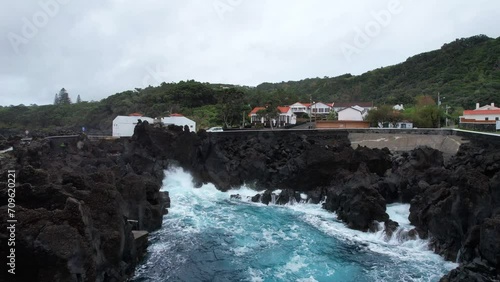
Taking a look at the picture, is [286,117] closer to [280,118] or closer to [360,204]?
[280,118]

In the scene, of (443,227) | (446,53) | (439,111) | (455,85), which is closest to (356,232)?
(443,227)

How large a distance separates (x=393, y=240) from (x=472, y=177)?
5.76m

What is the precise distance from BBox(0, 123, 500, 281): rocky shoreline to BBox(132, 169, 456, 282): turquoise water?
123cm

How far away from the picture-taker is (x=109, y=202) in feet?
52.4

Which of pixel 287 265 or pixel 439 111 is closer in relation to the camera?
pixel 287 265

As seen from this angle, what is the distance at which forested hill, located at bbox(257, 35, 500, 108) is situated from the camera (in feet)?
302

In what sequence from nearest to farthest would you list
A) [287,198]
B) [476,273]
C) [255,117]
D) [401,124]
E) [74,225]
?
[74,225]
[476,273]
[287,198]
[401,124]
[255,117]

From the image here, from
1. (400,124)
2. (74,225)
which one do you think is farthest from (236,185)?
(400,124)

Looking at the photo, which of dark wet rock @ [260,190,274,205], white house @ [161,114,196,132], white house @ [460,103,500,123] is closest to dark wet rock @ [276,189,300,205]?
dark wet rock @ [260,190,274,205]

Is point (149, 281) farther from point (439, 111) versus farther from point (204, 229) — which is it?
point (439, 111)

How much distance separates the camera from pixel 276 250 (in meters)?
21.0

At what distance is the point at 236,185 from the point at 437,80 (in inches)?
3735

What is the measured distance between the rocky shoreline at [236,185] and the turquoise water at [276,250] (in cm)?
123

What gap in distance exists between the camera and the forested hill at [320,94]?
251ft
